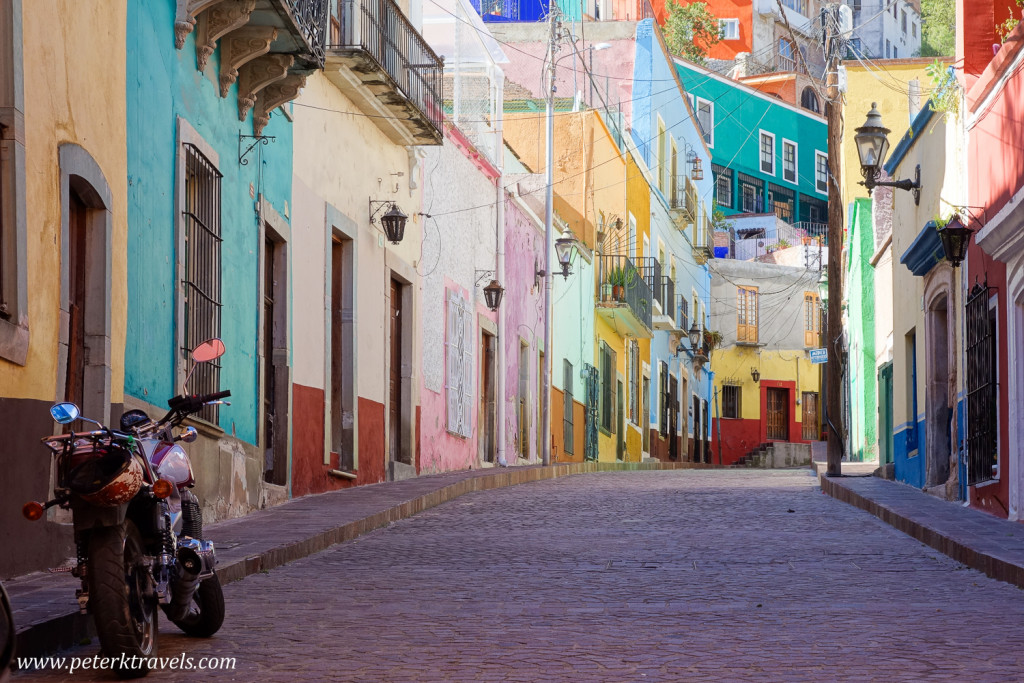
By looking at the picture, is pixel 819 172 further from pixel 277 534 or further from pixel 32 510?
pixel 32 510

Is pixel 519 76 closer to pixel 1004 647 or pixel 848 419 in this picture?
Result: pixel 848 419

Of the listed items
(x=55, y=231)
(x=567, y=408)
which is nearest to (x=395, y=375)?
(x=55, y=231)

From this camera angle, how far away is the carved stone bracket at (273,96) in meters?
14.0

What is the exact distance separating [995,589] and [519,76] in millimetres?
27751

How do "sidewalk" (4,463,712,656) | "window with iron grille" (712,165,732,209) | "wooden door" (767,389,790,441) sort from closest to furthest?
"sidewalk" (4,463,712,656), "wooden door" (767,389,790,441), "window with iron grille" (712,165,732,209)

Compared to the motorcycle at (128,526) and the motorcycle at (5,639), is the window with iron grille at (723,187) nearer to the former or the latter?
the motorcycle at (128,526)

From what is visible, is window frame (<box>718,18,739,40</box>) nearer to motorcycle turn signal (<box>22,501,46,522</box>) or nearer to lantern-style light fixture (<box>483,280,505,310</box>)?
lantern-style light fixture (<box>483,280,505,310</box>)

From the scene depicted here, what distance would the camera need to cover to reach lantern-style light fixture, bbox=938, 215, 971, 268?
50.3ft

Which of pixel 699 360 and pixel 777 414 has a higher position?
pixel 699 360

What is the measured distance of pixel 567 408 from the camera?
31.2 meters

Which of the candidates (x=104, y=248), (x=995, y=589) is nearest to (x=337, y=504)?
(x=104, y=248)

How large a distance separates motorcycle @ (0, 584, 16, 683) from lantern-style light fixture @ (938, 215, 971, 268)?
486 inches

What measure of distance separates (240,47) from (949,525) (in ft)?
23.6

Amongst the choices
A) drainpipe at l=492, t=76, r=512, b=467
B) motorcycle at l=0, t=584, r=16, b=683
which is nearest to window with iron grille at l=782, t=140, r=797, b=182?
drainpipe at l=492, t=76, r=512, b=467
